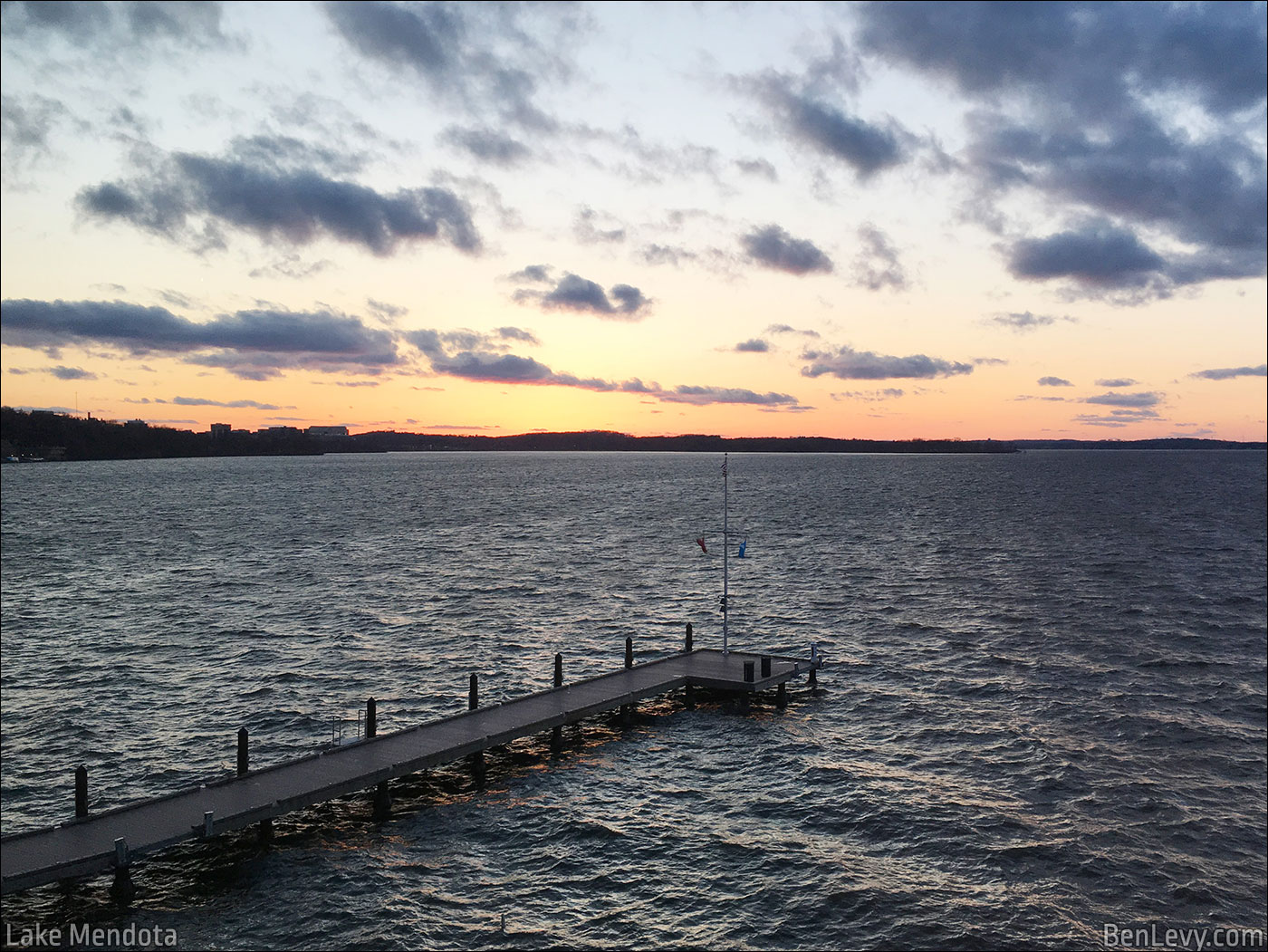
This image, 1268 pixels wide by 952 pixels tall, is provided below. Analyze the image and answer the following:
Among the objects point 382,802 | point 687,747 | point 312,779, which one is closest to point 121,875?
point 312,779

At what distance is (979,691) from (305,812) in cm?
2690

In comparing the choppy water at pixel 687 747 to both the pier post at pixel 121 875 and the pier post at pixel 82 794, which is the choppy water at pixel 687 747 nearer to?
the pier post at pixel 121 875

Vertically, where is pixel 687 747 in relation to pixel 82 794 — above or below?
below

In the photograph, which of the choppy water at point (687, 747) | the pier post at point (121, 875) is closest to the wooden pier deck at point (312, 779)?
the pier post at point (121, 875)

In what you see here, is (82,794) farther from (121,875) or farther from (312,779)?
(312,779)

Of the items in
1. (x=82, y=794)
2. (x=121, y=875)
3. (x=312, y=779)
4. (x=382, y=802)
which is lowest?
(x=382, y=802)

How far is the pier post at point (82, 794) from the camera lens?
2075 centimetres

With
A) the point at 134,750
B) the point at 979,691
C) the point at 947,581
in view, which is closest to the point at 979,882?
the point at 979,691

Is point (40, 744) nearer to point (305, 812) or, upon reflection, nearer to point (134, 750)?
point (134, 750)

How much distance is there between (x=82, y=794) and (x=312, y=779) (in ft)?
17.5

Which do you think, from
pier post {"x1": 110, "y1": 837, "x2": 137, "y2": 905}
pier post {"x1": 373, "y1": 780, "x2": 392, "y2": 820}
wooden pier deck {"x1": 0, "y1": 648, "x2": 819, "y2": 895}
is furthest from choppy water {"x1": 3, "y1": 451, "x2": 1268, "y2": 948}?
wooden pier deck {"x1": 0, "y1": 648, "x2": 819, "y2": 895}

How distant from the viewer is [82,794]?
824 inches

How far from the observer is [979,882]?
70.3 feet

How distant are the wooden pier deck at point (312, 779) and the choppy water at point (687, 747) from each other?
1094mm
